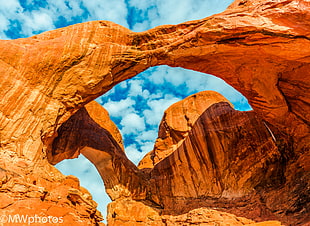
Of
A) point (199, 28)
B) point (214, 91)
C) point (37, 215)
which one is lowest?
point (37, 215)

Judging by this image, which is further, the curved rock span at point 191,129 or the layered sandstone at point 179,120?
the layered sandstone at point 179,120

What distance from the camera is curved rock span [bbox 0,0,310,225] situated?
7344 millimetres

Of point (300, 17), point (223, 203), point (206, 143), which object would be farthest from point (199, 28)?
point (223, 203)

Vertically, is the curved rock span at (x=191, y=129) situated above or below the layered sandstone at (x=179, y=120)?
below

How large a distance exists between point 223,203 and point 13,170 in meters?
7.91

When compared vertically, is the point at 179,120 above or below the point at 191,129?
above

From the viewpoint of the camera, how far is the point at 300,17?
309 inches

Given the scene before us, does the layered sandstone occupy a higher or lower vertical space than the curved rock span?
higher

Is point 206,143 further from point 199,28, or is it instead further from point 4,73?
point 4,73

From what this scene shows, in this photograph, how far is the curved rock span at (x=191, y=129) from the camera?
7344mm

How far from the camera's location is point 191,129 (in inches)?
557

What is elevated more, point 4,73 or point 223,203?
point 4,73

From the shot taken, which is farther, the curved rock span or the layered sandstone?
the layered sandstone

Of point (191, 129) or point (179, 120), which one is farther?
point (179, 120)
